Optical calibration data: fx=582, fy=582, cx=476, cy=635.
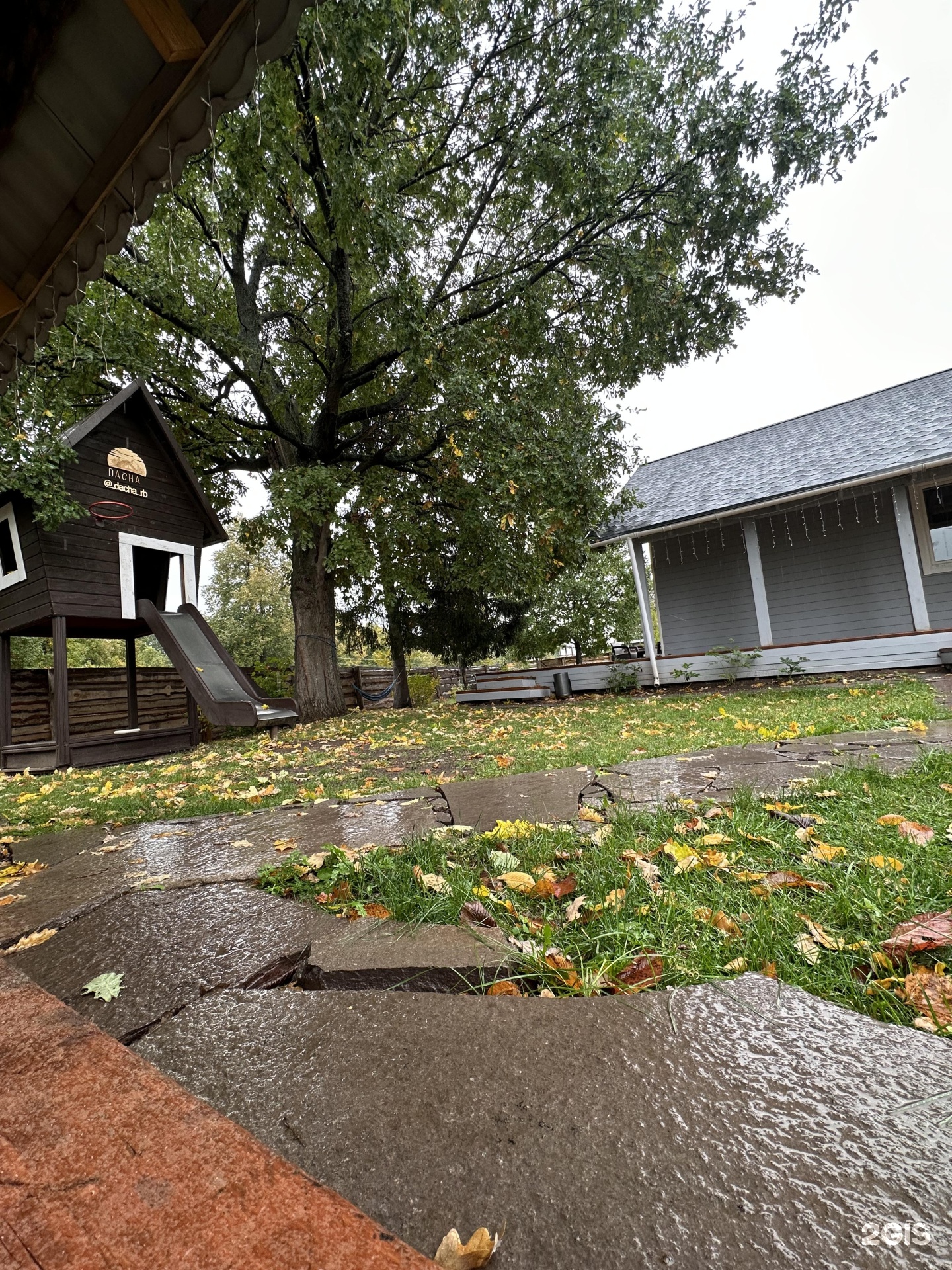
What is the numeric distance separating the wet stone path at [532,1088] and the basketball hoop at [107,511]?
825 centimetres

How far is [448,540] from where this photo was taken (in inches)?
507

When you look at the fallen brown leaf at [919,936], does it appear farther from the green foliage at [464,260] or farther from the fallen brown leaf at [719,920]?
the green foliage at [464,260]

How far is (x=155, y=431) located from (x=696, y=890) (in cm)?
1061

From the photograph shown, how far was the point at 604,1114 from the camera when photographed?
2.77ft

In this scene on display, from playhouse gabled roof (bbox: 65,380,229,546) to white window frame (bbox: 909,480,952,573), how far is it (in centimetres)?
1187

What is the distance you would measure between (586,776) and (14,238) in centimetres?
383

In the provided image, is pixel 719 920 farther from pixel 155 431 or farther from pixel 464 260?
pixel 464 260

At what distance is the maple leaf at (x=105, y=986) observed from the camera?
129 centimetres

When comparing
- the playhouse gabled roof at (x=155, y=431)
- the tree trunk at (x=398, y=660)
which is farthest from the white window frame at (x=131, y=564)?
the tree trunk at (x=398, y=660)

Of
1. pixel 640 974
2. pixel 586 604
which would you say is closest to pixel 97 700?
pixel 586 604

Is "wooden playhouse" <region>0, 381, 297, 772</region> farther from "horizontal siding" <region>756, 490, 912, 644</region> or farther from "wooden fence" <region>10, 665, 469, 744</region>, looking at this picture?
"horizontal siding" <region>756, 490, 912, 644</region>

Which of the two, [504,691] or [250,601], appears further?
[250,601]

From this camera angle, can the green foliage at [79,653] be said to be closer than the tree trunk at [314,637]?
No

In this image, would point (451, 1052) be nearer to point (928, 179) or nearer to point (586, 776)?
point (586, 776)
